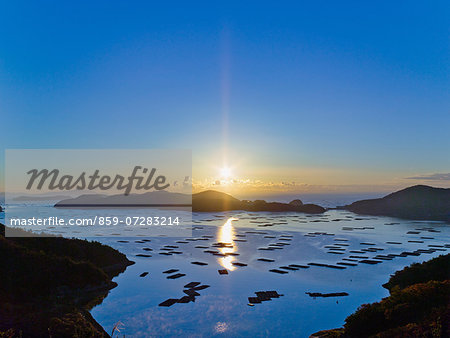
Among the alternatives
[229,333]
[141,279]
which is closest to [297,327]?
[229,333]

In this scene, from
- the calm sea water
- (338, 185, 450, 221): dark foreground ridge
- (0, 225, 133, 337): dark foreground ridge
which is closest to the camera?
(0, 225, 133, 337): dark foreground ridge

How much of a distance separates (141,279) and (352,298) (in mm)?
15538

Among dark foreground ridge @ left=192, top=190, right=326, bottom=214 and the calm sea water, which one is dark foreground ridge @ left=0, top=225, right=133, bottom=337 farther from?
dark foreground ridge @ left=192, top=190, right=326, bottom=214

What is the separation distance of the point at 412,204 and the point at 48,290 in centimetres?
14967

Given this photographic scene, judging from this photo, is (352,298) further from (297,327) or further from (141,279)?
(141,279)

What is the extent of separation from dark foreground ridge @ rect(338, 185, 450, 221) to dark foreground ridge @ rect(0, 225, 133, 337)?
12491 centimetres

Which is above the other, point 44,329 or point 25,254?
point 25,254

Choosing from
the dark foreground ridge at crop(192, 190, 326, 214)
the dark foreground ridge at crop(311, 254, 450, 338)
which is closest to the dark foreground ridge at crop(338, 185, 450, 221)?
the dark foreground ridge at crop(192, 190, 326, 214)

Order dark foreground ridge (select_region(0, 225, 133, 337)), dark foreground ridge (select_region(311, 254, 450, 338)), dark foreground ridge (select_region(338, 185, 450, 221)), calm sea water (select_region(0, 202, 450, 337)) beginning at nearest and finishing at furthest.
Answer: dark foreground ridge (select_region(311, 254, 450, 338)), dark foreground ridge (select_region(0, 225, 133, 337)), calm sea water (select_region(0, 202, 450, 337)), dark foreground ridge (select_region(338, 185, 450, 221))

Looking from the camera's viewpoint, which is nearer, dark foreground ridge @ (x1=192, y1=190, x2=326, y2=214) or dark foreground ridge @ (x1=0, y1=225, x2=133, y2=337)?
dark foreground ridge @ (x1=0, y1=225, x2=133, y2=337)

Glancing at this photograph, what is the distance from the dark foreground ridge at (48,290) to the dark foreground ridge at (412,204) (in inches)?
4918

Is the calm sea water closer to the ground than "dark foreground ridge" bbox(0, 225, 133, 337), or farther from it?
closer to the ground

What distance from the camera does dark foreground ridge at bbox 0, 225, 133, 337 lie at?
43.6 feet

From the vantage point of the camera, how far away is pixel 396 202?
14362cm
